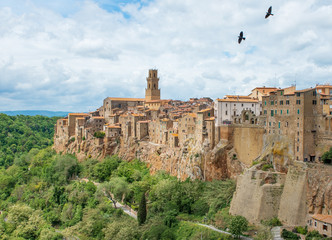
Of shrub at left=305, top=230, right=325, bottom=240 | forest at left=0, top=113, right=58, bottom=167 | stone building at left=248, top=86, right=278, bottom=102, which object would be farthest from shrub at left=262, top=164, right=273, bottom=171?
forest at left=0, top=113, right=58, bottom=167

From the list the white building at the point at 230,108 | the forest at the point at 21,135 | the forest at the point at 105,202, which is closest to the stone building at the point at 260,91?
the white building at the point at 230,108

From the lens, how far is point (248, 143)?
4728 centimetres

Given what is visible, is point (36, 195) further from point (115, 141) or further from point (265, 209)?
point (265, 209)

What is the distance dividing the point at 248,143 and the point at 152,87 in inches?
1941

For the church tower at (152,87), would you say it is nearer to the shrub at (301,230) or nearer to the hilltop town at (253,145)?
the hilltop town at (253,145)

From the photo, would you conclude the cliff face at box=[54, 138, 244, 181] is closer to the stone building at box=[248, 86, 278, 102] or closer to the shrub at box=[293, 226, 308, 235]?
the stone building at box=[248, 86, 278, 102]

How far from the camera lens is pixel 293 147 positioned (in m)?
41.1

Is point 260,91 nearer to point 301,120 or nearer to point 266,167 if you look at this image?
point 301,120

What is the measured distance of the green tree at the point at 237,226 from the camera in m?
37.2

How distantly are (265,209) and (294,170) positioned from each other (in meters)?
5.11

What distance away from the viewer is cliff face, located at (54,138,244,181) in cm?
4906

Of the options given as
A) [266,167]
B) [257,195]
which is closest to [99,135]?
[266,167]

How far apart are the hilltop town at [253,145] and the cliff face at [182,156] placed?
0.13 meters

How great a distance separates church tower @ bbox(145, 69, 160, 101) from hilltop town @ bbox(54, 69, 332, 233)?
19952 mm
